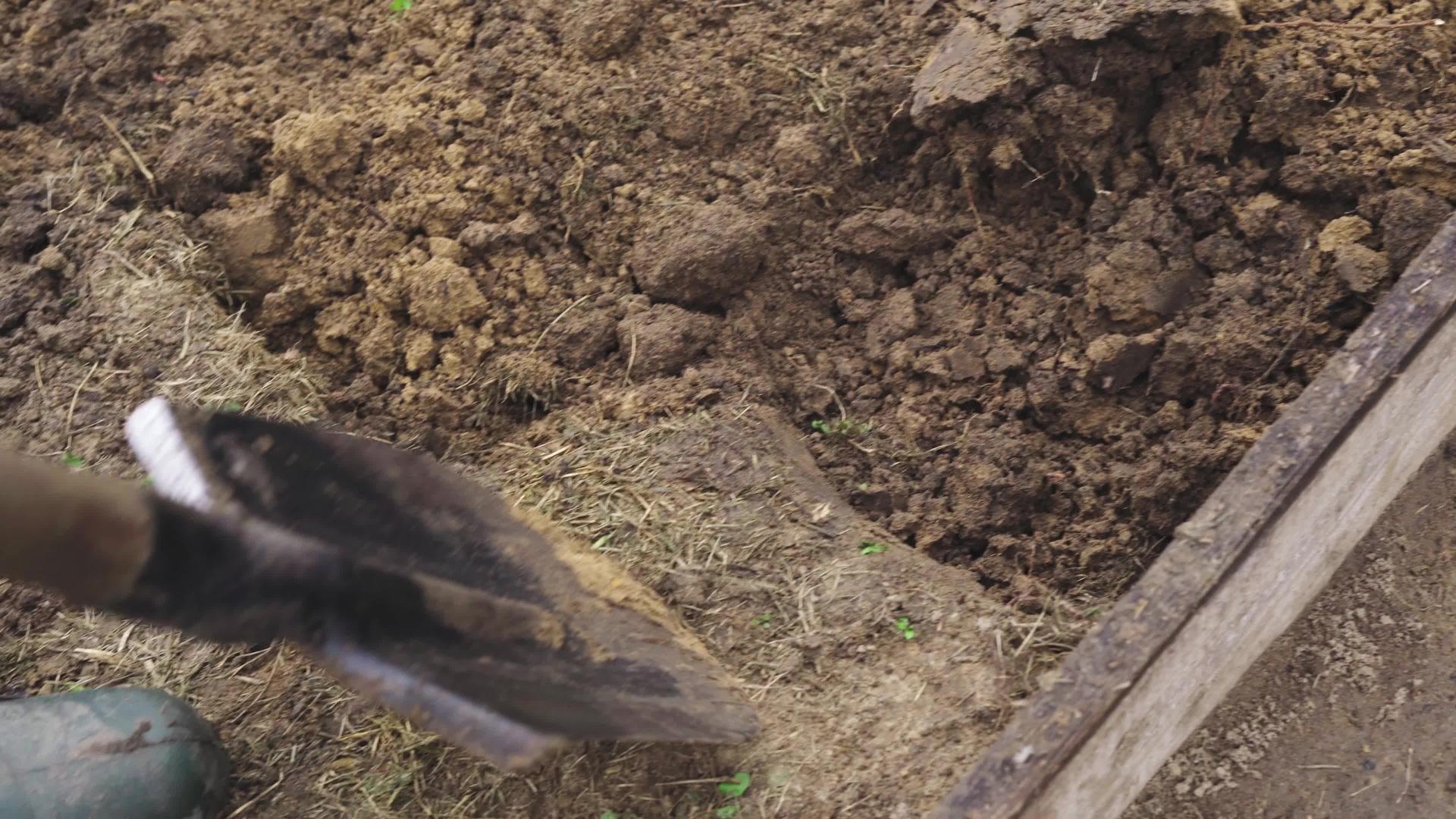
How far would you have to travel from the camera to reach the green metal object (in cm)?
218

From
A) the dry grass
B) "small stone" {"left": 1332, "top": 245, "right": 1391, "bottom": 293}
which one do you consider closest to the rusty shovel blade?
the dry grass

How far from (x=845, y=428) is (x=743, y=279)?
1.55 feet

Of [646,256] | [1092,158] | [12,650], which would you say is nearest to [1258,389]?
[1092,158]

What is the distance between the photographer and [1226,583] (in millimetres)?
1998

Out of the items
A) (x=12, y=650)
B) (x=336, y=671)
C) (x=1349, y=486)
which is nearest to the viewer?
(x=336, y=671)

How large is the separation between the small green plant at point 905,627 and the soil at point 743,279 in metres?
0.02

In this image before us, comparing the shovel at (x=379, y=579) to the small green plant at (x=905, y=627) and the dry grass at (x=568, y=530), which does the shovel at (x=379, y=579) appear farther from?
the small green plant at (x=905, y=627)

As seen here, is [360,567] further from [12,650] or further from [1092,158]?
[1092,158]

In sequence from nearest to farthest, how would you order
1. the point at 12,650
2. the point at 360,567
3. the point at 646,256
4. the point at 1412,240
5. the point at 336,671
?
the point at 336,671 → the point at 360,567 → the point at 1412,240 → the point at 12,650 → the point at 646,256

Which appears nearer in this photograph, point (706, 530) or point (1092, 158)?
point (706, 530)

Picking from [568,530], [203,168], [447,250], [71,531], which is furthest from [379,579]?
[203,168]

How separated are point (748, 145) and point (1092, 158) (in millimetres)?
887

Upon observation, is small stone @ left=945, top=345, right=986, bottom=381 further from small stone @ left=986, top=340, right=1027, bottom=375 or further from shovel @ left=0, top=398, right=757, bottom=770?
shovel @ left=0, top=398, right=757, bottom=770

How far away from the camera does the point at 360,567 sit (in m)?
2.03
